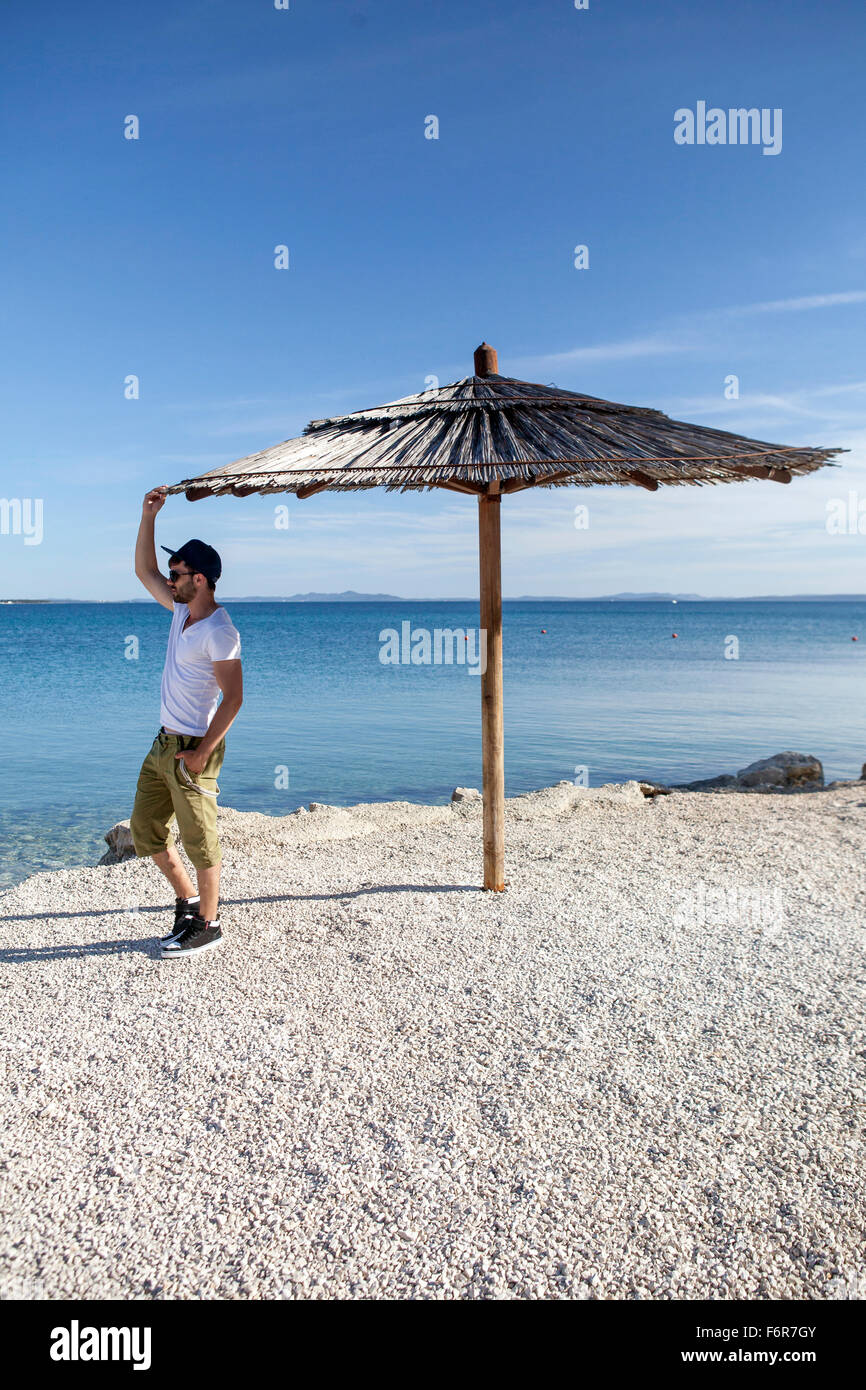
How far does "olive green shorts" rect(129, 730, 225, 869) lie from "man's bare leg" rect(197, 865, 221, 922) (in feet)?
0.16

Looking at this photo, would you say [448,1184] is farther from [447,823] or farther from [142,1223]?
[447,823]

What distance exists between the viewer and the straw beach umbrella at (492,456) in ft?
14.4

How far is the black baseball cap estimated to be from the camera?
435 cm

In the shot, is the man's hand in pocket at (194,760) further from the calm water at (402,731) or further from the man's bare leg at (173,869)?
the calm water at (402,731)

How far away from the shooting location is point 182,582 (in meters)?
4.36

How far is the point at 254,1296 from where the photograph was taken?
7.50ft

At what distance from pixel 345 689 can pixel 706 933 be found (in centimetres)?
2024

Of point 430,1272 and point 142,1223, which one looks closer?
point 430,1272

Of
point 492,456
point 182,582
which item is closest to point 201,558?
point 182,582

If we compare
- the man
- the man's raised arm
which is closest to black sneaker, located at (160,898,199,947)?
the man

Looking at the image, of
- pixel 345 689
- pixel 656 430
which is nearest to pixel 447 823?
pixel 656 430

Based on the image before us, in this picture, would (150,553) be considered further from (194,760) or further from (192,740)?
(194,760)

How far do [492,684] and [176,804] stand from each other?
202cm
